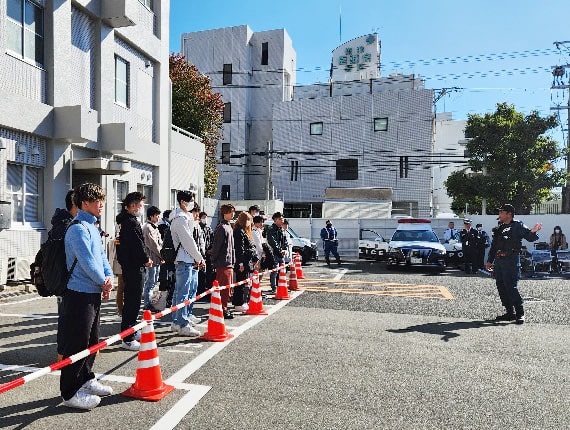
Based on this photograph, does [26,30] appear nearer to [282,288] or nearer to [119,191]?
[119,191]

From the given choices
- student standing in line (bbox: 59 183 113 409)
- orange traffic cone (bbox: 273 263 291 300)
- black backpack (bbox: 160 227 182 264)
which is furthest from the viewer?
orange traffic cone (bbox: 273 263 291 300)

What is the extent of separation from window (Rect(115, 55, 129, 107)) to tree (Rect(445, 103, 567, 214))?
20.7 meters

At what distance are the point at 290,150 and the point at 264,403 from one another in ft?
119

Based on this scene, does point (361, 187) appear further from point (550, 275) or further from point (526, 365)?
point (526, 365)

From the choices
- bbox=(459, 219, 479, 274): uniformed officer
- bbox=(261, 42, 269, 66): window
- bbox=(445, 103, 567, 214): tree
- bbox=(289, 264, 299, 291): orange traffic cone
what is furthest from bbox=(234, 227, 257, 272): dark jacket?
bbox=(261, 42, 269, 66): window

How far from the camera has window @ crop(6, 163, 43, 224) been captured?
10797 mm

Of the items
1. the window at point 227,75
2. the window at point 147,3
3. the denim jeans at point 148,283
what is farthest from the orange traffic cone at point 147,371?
the window at point 227,75

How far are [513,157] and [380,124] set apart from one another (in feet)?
41.8

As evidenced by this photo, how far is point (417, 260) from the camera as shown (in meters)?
15.9

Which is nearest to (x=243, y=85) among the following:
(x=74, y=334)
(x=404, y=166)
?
(x=404, y=166)

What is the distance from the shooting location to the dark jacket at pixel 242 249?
334 inches

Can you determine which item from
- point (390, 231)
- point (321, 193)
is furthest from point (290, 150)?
point (390, 231)

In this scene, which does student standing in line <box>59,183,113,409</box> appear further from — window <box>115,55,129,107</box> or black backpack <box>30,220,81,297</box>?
window <box>115,55,129,107</box>

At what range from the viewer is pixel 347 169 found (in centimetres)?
3844
